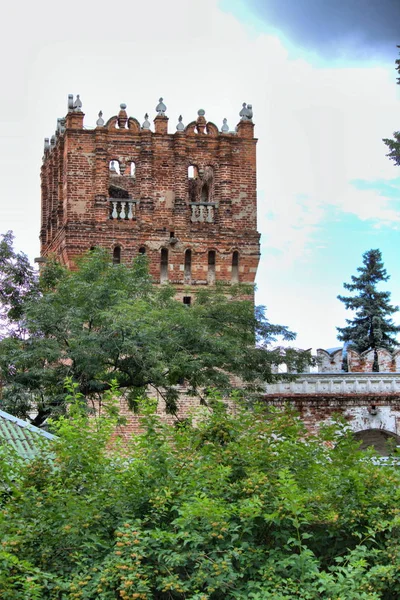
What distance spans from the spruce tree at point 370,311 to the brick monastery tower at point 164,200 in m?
7.25

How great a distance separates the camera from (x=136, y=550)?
15.5 m

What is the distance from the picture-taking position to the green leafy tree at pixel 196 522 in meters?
15.5

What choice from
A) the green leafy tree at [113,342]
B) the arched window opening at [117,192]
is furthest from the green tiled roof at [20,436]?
the arched window opening at [117,192]

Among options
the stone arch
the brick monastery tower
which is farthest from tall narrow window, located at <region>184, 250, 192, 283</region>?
the stone arch

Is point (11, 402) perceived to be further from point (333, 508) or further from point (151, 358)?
point (333, 508)

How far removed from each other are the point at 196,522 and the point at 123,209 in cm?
2293

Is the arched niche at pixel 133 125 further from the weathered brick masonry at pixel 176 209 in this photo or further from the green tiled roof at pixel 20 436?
the green tiled roof at pixel 20 436

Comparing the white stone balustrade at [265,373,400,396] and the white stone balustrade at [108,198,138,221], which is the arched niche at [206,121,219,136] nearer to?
the white stone balustrade at [108,198,138,221]

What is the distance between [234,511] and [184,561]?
0.96 metres

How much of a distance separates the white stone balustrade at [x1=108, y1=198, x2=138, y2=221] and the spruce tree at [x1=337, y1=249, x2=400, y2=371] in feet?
31.3

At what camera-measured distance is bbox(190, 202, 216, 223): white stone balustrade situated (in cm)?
3844

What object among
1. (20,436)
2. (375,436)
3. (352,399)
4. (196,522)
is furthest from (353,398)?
(196,522)

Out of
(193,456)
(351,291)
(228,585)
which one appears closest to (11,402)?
(193,456)

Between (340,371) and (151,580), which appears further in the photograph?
(340,371)
